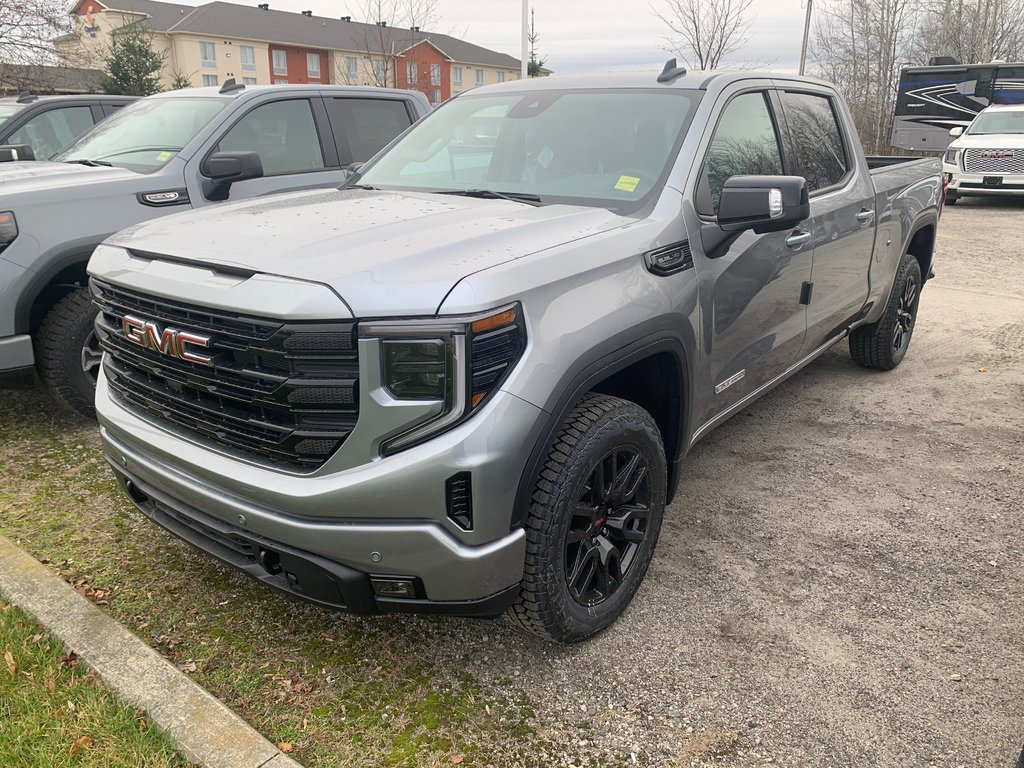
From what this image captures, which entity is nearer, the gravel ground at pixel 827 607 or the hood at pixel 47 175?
the gravel ground at pixel 827 607

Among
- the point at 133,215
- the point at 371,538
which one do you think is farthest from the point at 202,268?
the point at 133,215

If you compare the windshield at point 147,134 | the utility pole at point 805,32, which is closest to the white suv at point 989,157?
the utility pole at point 805,32

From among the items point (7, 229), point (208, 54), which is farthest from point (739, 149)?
point (208, 54)

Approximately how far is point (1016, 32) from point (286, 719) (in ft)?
141

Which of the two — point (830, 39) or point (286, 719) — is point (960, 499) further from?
point (830, 39)

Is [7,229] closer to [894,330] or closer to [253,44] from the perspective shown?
[894,330]

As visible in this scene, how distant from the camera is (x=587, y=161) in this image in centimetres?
330

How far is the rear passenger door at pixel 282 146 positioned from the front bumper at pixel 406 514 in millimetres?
3313

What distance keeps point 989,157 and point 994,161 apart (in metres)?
0.12

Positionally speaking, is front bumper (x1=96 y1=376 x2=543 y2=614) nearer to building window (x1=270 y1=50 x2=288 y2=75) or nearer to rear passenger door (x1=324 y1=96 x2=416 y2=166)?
rear passenger door (x1=324 y1=96 x2=416 y2=166)

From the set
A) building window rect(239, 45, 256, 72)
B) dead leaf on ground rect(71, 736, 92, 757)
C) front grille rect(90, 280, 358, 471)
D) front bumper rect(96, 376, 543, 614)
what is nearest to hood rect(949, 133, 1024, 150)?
front bumper rect(96, 376, 543, 614)

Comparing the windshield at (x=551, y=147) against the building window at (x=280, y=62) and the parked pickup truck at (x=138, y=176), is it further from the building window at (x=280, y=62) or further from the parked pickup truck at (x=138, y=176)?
the building window at (x=280, y=62)

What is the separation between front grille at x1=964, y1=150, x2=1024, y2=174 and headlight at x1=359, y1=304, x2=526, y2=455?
1656cm

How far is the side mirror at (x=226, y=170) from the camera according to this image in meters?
4.77
